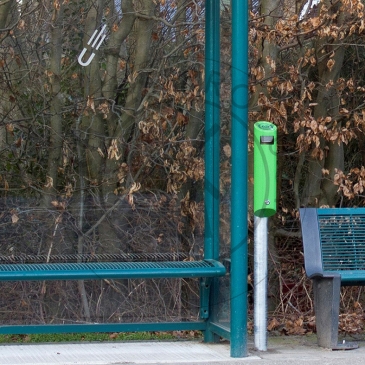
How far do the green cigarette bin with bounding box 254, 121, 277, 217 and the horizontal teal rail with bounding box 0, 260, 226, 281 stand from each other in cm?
60

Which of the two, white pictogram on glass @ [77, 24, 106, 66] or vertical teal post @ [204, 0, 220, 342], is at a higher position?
white pictogram on glass @ [77, 24, 106, 66]

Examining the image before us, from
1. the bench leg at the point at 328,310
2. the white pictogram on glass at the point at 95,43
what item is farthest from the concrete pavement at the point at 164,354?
the white pictogram on glass at the point at 95,43

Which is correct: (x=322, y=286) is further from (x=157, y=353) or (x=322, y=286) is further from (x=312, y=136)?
(x=312, y=136)

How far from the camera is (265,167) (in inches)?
195

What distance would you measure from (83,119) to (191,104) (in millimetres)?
811

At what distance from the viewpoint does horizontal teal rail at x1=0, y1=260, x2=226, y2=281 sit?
5086 mm

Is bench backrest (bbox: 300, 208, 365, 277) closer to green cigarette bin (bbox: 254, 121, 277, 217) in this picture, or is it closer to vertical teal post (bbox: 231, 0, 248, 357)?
green cigarette bin (bbox: 254, 121, 277, 217)

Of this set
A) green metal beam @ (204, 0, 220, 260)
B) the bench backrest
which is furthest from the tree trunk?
A: green metal beam @ (204, 0, 220, 260)

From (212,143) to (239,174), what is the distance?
75 centimetres

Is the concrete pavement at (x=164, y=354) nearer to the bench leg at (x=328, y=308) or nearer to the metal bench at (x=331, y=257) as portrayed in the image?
the bench leg at (x=328, y=308)

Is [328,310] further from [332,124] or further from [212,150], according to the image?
[332,124]

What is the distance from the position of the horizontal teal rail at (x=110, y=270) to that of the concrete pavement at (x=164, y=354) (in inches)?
20.1

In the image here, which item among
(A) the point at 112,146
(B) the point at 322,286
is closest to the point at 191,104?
(A) the point at 112,146

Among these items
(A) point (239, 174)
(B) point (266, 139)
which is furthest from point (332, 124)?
(A) point (239, 174)
